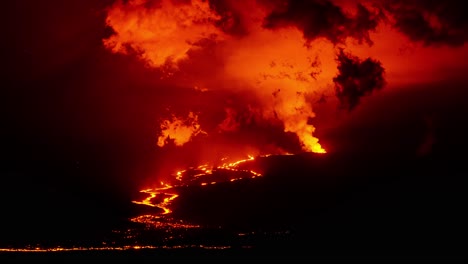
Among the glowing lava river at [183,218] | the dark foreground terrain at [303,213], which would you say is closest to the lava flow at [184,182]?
the glowing lava river at [183,218]

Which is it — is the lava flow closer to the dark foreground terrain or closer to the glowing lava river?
the glowing lava river

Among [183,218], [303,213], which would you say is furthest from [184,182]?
[303,213]

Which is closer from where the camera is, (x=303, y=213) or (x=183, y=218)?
(x=303, y=213)

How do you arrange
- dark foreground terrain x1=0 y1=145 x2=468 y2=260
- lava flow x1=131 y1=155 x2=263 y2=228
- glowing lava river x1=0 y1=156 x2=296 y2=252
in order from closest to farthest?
1. dark foreground terrain x1=0 y1=145 x2=468 y2=260
2. glowing lava river x1=0 y1=156 x2=296 y2=252
3. lava flow x1=131 y1=155 x2=263 y2=228

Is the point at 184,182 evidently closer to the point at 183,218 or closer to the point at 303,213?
the point at 183,218

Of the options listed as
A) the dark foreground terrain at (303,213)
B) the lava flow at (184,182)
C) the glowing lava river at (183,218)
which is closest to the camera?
the dark foreground terrain at (303,213)

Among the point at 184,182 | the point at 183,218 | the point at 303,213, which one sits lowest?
the point at 303,213

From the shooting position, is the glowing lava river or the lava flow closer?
the glowing lava river

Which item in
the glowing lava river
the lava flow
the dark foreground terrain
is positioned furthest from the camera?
the lava flow

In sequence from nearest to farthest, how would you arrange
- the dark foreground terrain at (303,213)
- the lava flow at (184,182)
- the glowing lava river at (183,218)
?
1. the dark foreground terrain at (303,213)
2. the glowing lava river at (183,218)
3. the lava flow at (184,182)

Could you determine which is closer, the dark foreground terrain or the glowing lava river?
the dark foreground terrain

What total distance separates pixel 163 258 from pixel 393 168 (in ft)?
69.5

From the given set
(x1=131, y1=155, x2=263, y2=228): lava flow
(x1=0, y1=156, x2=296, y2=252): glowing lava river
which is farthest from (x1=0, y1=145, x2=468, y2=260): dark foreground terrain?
(x1=131, y1=155, x2=263, y2=228): lava flow

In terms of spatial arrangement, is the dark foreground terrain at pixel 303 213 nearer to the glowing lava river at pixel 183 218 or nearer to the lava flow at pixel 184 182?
the glowing lava river at pixel 183 218
